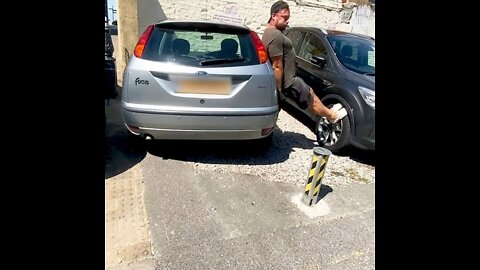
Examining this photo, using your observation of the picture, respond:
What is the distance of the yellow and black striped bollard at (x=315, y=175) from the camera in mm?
2891

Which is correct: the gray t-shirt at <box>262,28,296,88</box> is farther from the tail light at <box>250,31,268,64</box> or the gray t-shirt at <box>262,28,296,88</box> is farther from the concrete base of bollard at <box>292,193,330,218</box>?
the concrete base of bollard at <box>292,193,330,218</box>

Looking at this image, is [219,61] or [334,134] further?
[334,134]

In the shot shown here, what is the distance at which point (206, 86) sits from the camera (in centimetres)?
318

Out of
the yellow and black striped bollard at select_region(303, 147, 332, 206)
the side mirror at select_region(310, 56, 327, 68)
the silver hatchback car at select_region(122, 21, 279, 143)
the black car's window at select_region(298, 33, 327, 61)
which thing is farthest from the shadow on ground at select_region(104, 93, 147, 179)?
the black car's window at select_region(298, 33, 327, 61)

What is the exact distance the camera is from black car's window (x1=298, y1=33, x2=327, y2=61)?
496 centimetres

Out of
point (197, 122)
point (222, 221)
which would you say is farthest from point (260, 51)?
point (222, 221)

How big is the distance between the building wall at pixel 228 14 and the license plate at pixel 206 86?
177 inches

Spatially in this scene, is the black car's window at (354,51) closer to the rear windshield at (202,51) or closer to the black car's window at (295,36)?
the black car's window at (295,36)

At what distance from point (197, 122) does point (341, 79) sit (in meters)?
2.18

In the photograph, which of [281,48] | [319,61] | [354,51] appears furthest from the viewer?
[354,51]

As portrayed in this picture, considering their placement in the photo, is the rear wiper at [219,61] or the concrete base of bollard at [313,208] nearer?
the concrete base of bollard at [313,208]

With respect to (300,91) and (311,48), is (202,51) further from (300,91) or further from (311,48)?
(311,48)

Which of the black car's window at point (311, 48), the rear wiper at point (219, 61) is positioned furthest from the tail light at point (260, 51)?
the black car's window at point (311, 48)
